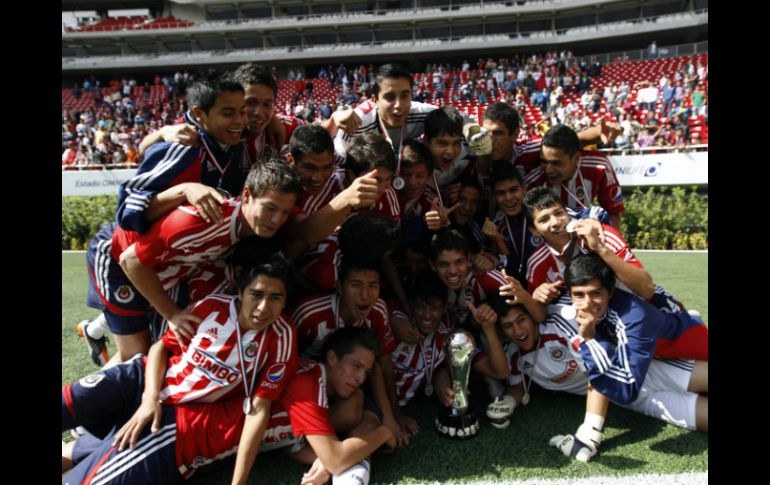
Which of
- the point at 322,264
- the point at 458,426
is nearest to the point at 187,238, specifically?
the point at 322,264

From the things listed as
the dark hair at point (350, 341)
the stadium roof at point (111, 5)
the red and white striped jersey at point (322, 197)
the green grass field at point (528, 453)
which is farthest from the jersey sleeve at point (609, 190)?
the stadium roof at point (111, 5)

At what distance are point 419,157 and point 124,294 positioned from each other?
217 cm

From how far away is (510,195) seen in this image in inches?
144

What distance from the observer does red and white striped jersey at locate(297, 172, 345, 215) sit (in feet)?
10.7

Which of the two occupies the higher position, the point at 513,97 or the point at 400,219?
the point at 513,97

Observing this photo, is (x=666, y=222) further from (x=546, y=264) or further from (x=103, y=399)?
(x=103, y=399)

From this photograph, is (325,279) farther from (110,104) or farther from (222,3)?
(222,3)

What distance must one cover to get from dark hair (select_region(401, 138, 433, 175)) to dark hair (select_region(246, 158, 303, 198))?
3.58 feet

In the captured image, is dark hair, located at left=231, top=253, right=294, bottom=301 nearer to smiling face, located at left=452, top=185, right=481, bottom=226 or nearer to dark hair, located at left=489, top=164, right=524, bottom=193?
smiling face, located at left=452, top=185, right=481, bottom=226
